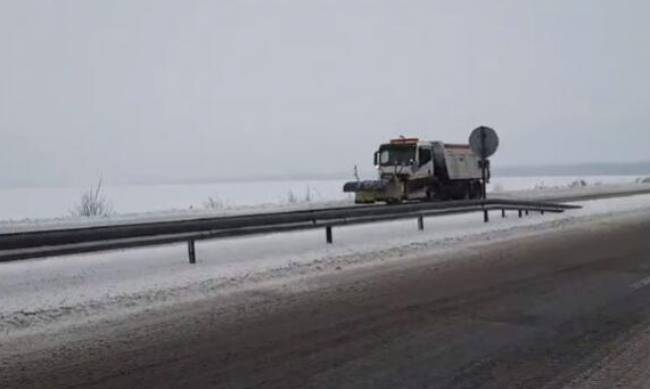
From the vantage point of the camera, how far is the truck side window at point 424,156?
28.4 meters

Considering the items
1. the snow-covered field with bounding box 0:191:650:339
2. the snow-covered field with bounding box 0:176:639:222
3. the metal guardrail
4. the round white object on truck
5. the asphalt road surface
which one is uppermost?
the round white object on truck

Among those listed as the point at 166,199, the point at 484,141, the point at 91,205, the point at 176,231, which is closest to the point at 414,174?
the point at 484,141

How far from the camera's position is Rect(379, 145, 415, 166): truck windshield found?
28188mm

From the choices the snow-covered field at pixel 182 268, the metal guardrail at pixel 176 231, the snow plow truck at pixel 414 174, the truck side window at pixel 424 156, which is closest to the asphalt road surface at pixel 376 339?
the snow-covered field at pixel 182 268

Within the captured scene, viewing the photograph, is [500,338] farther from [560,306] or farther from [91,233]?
[91,233]

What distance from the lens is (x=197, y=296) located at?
8758 millimetres

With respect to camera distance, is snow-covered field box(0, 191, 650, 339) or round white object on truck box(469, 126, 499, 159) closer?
snow-covered field box(0, 191, 650, 339)

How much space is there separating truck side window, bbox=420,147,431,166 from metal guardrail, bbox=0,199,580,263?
1099 cm

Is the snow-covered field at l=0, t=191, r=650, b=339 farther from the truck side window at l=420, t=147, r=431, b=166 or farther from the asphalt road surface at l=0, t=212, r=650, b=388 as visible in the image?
the truck side window at l=420, t=147, r=431, b=166

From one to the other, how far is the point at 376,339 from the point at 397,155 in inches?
888

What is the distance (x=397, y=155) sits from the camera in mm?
28344

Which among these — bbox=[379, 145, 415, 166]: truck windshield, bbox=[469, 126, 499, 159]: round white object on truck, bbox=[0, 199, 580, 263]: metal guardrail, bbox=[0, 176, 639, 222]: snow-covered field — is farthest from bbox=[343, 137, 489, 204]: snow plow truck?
bbox=[0, 199, 580, 263]: metal guardrail

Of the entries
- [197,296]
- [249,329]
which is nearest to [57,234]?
[197,296]

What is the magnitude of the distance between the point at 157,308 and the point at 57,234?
305 cm
